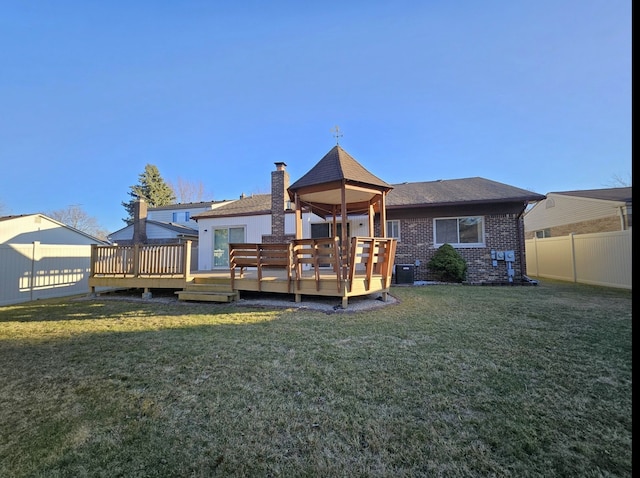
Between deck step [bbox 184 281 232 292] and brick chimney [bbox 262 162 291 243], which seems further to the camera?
brick chimney [bbox 262 162 291 243]

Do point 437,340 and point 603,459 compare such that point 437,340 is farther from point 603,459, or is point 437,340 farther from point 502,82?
point 502,82

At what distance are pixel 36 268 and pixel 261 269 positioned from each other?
334 inches

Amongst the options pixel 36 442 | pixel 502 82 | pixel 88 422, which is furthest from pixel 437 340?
pixel 502 82

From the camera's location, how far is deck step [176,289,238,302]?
759 centimetres

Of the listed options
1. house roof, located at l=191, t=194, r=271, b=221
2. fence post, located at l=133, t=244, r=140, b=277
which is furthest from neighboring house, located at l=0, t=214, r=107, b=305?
house roof, located at l=191, t=194, r=271, b=221

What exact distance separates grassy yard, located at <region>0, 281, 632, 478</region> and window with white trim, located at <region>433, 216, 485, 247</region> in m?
6.71

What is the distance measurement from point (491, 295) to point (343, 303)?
475cm

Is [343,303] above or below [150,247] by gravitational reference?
below

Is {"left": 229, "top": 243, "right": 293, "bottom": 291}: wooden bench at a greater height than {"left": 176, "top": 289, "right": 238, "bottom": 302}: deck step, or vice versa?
{"left": 229, "top": 243, "right": 293, "bottom": 291}: wooden bench

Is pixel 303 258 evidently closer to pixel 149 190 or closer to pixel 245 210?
pixel 245 210

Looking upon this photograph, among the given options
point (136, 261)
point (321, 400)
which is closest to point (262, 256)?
point (136, 261)

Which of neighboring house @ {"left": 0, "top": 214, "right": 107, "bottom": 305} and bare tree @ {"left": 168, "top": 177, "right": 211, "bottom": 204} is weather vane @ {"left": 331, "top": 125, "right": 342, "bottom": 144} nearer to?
neighboring house @ {"left": 0, "top": 214, "right": 107, "bottom": 305}

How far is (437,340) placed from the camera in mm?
4238

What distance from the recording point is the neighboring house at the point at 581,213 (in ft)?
40.1
